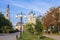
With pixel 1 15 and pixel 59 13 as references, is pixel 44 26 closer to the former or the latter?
pixel 59 13

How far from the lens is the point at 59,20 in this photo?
58.9 m

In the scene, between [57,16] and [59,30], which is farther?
[59,30]

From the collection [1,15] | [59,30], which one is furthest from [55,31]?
[1,15]

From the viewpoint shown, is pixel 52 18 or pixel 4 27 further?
pixel 4 27

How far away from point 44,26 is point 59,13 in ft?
25.6

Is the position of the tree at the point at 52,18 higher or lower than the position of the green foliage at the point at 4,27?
higher

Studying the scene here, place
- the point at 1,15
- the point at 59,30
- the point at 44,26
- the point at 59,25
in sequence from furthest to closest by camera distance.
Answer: the point at 1,15, the point at 59,30, the point at 44,26, the point at 59,25

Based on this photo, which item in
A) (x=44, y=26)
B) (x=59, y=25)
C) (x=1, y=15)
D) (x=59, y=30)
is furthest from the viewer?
(x=1, y=15)

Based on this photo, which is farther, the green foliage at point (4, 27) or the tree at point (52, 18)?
the green foliage at point (4, 27)

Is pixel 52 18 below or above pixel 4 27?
above

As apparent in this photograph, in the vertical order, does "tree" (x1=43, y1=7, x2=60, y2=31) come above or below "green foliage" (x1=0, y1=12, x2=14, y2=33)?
above

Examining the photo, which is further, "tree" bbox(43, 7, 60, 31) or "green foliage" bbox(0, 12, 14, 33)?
"green foliage" bbox(0, 12, 14, 33)

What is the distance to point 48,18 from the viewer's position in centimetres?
6044

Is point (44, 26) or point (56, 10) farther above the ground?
point (56, 10)
